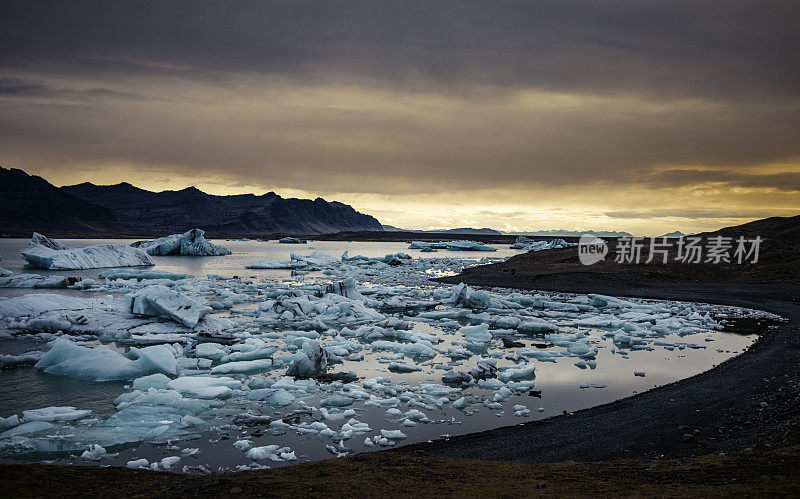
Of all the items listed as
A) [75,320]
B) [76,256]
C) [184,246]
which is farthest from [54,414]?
[184,246]

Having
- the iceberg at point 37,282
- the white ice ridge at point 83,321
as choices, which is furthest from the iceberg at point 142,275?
the white ice ridge at point 83,321

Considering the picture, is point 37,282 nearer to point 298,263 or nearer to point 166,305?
point 166,305

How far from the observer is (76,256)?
32.6 metres

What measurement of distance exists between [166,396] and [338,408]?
238cm

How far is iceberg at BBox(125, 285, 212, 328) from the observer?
12.0m

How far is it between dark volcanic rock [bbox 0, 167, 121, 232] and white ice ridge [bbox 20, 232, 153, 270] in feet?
487

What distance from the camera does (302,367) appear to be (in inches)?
343

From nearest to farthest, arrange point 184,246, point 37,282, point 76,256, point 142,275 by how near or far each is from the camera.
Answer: point 37,282 → point 142,275 → point 76,256 → point 184,246

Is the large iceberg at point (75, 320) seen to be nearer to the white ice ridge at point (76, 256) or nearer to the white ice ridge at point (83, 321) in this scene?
the white ice ridge at point (83, 321)

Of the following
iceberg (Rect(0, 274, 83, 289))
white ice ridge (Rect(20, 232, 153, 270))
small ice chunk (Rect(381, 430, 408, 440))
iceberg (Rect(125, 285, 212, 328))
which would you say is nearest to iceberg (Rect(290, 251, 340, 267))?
white ice ridge (Rect(20, 232, 153, 270))

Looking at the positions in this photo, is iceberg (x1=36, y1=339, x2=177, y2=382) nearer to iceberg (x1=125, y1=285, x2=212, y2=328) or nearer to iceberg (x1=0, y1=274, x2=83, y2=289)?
iceberg (x1=125, y1=285, x2=212, y2=328)

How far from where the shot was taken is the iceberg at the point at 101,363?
817 centimetres

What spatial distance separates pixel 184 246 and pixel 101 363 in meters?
48.7

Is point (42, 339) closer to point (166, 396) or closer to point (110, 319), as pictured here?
point (110, 319)
